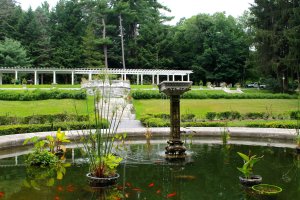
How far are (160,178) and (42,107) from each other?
20.8 meters

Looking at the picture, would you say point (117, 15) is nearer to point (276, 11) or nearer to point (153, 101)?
point (276, 11)

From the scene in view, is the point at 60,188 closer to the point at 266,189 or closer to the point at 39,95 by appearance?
the point at 266,189

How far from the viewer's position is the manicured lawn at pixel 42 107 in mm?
23984

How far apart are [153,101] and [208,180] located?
24419mm

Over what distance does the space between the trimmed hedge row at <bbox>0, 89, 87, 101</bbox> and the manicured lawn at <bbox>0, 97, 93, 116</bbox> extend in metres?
1.03

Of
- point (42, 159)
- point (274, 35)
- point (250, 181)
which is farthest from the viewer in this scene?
point (274, 35)

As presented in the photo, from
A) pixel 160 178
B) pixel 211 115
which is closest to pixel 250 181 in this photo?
pixel 160 178

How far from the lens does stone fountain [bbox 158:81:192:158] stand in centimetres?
875

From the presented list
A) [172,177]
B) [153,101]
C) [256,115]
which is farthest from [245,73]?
[172,177]

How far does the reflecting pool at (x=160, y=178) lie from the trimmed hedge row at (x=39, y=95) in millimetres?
20961

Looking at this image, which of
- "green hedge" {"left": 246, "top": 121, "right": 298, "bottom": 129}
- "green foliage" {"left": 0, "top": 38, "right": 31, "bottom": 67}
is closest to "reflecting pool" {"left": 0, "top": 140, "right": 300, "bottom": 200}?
"green hedge" {"left": 246, "top": 121, "right": 298, "bottom": 129}

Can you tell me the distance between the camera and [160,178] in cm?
680

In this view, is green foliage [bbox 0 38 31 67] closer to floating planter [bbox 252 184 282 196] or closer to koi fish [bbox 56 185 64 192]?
koi fish [bbox 56 185 64 192]

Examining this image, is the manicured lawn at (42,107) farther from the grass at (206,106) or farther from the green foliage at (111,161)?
the green foliage at (111,161)
